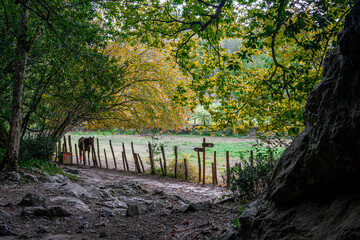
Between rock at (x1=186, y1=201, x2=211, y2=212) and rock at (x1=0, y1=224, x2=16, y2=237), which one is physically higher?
rock at (x1=0, y1=224, x2=16, y2=237)

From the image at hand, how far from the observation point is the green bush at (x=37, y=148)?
33.0 feet

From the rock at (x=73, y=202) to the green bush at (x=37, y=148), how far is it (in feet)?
15.4

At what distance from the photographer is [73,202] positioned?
6078mm

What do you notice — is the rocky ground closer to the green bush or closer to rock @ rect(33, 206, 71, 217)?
rock @ rect(33, 206, 71, 217)

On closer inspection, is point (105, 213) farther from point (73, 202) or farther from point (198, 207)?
point (198, 207)

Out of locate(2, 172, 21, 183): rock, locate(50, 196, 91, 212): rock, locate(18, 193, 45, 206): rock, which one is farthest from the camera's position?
locate(2, 172, 21, 183): rock

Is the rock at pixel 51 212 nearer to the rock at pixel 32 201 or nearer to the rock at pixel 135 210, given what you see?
the rock at pixel 32 201

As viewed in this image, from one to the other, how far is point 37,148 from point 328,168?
11.1 m

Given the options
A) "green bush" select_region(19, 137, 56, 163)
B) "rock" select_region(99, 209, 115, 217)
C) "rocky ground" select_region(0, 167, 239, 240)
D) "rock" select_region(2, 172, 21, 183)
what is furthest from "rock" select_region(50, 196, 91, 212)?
"green bush" select_region(19, 137, 56, 163)

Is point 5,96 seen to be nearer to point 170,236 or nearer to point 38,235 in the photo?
point 38,235

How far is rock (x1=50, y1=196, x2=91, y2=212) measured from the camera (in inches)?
229

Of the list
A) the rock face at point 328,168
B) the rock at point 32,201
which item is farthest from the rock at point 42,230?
the rock face at point 328,168

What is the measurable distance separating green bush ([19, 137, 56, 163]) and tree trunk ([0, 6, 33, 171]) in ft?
8.21

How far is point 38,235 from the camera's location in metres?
4.02
